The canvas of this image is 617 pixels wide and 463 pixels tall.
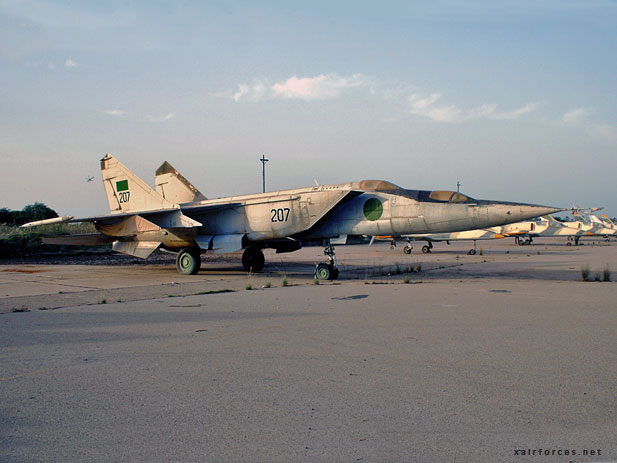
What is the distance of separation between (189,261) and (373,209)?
7.19m

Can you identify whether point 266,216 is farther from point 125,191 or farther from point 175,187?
point 125,191

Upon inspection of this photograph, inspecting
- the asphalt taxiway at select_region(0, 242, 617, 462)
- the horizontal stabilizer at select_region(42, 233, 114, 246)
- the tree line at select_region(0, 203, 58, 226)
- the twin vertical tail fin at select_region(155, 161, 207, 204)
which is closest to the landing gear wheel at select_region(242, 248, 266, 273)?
the twin vertical tail fin at select_region(155, 161, 207, 204)

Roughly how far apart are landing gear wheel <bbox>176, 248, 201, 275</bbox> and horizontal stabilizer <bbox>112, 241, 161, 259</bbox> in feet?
3.70

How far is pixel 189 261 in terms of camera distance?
57.9ft

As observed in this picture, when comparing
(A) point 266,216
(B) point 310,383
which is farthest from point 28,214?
(B) point 310,383

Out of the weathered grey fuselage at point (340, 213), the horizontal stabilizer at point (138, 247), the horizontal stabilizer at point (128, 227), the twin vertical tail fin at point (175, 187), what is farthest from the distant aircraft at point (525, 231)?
the horizontal stabilizer at point (128, 227)

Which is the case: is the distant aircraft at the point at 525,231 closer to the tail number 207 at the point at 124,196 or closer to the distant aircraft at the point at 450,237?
the distant aircraft at the point at 450,237

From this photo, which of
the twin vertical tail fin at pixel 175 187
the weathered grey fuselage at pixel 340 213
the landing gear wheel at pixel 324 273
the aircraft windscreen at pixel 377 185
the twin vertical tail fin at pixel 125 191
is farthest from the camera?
the twin vertical tail fin at pixel 175 187

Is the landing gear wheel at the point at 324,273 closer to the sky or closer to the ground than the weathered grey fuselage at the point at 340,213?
closer to the ground

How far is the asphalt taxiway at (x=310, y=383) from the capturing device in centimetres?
306

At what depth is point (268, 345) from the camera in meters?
5.77

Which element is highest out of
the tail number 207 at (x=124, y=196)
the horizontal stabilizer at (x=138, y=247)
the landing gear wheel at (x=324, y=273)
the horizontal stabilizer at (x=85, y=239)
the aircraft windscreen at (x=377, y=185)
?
the tail number 207 at (x=124, y=196)

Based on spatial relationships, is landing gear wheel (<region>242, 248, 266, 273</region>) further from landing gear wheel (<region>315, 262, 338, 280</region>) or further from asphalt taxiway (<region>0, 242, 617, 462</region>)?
asphalt taxiway (<region>0, 242, 617, 462</region>)

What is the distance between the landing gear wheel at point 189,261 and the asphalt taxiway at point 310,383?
28.3ft
